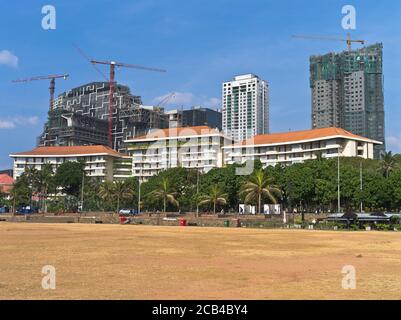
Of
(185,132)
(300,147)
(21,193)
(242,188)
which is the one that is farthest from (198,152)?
(242,188)

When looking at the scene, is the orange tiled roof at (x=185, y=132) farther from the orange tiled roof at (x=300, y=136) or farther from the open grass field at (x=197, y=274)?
the open grass field at (x=197, y=274)

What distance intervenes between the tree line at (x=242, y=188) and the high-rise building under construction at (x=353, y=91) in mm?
67512

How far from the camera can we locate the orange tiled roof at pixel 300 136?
4776 inches

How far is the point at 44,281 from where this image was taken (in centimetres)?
1422

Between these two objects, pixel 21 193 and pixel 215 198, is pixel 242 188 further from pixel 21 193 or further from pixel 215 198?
pixel 21 193

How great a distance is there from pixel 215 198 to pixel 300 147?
4928 cm

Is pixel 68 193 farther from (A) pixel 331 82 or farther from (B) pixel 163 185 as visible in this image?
(A) pixel 331 82

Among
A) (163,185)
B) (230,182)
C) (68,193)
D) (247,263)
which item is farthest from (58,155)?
(247,263)

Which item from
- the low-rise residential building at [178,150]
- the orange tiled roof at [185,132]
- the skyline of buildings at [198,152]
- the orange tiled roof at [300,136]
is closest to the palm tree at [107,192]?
the skyline of buildings at [198,152]

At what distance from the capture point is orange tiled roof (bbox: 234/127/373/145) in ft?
398

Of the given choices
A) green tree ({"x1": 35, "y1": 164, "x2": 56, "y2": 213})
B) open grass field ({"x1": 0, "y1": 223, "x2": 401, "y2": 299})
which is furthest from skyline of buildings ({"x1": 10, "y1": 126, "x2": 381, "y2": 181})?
open grass field ({"x1": 0, "y1": 223, "x2": 401, "y2": 299})

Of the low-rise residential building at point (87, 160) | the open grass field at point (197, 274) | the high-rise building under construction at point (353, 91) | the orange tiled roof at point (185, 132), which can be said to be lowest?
the open grass field at point (197, 274)

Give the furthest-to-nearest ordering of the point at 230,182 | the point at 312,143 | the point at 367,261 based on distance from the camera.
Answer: the point at 312,143 < the point at 230,182 < the point at 367,261

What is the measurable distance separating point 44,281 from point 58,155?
162081 mm
